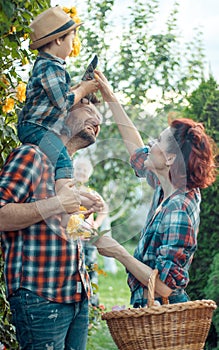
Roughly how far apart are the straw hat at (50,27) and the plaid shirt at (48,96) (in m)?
0.05

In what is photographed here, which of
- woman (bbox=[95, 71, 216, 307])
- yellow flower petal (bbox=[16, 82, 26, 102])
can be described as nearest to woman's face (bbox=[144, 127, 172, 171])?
woman (bbox=[95, 71, 216, 307])

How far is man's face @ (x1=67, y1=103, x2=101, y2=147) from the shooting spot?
238cm

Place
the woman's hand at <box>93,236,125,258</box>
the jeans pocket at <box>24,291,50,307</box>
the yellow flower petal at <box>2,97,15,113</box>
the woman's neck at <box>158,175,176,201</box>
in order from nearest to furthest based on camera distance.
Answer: the jeans pocket at <box>24,291,50,307</box>, the woman's hand at <box>93,236,125,258</box>, the woman's neck at <box>158,175,176,201</box>, the yellow flower petal at <box>2,97,15,113</box>

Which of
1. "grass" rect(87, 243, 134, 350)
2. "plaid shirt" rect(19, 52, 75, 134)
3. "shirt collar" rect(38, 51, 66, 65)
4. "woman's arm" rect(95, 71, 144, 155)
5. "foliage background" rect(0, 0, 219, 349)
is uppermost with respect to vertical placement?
"shirt collar" rect(38, 51, 66, 65)

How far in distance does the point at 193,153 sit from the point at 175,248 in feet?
1.23

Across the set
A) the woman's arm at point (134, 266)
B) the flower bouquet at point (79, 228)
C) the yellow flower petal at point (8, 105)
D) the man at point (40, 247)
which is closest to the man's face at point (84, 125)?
the man at point (40, 247)

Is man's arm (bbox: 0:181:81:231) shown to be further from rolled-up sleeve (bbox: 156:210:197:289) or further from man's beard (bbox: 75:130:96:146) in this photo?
rolled-up sleeve (bbox: 156:210:197:289)

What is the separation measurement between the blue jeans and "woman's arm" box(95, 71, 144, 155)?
21.9 inches

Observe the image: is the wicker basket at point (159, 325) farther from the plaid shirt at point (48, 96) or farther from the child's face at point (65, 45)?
the child's face at point (65, 45)

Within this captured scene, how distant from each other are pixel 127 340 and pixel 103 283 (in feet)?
35.5

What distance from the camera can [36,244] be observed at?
7.66ft

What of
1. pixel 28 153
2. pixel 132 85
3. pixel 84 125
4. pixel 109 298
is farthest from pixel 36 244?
pixel 109 298

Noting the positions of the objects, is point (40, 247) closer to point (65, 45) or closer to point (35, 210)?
point (35, 210)

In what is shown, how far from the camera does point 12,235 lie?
2355mm
